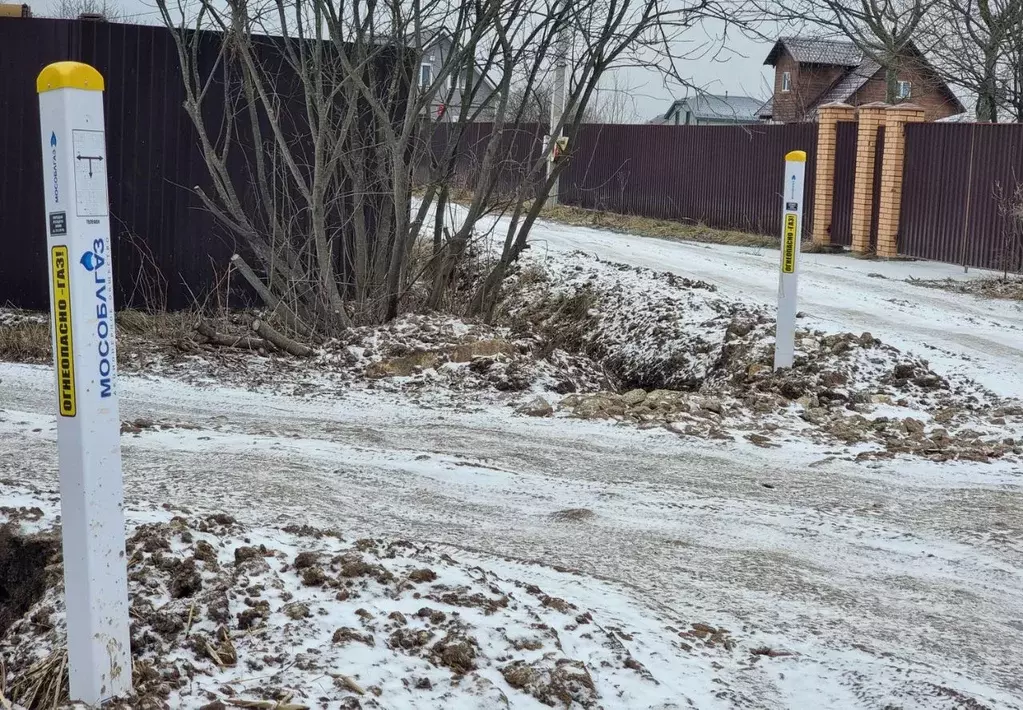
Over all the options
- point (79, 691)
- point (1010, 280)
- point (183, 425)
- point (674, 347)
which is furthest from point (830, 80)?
point (79, 691)

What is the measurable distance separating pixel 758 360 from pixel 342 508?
4747 millimetres

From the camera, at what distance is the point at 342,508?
551 cm

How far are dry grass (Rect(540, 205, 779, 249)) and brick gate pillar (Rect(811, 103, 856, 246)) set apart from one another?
0.81 m

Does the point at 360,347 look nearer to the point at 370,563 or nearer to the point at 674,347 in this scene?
the point at 674,347

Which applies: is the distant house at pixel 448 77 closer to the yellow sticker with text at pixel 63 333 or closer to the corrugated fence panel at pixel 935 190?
the yellow sticker with text at pixel 63 333

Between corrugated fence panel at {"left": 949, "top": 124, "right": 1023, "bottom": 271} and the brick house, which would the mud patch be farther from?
the brick house

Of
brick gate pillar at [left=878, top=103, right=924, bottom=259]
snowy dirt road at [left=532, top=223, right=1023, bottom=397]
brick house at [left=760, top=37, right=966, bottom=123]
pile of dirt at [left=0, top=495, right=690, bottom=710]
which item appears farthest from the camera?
brick house at [left=760, top=37, right=966, bottom=123]

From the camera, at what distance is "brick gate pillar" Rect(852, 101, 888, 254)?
1828 centimetres

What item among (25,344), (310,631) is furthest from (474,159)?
(310,631)

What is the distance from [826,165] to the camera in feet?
64.0

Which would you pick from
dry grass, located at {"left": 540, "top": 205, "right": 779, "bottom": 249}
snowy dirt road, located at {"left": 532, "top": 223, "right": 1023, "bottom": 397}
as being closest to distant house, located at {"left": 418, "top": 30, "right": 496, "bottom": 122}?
snowy dirt road, located at {"left": 532, "top": 223, "right": 1023, "bottom": 397}

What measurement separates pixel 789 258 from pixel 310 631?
5827mm

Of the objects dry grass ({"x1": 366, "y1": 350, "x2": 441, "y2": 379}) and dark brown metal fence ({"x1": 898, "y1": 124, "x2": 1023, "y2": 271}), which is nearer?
dry grass ({"x1": 366, "y1": 350, "x2": 441, "y2": 379})

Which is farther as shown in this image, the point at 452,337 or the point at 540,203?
the point at 540,203
